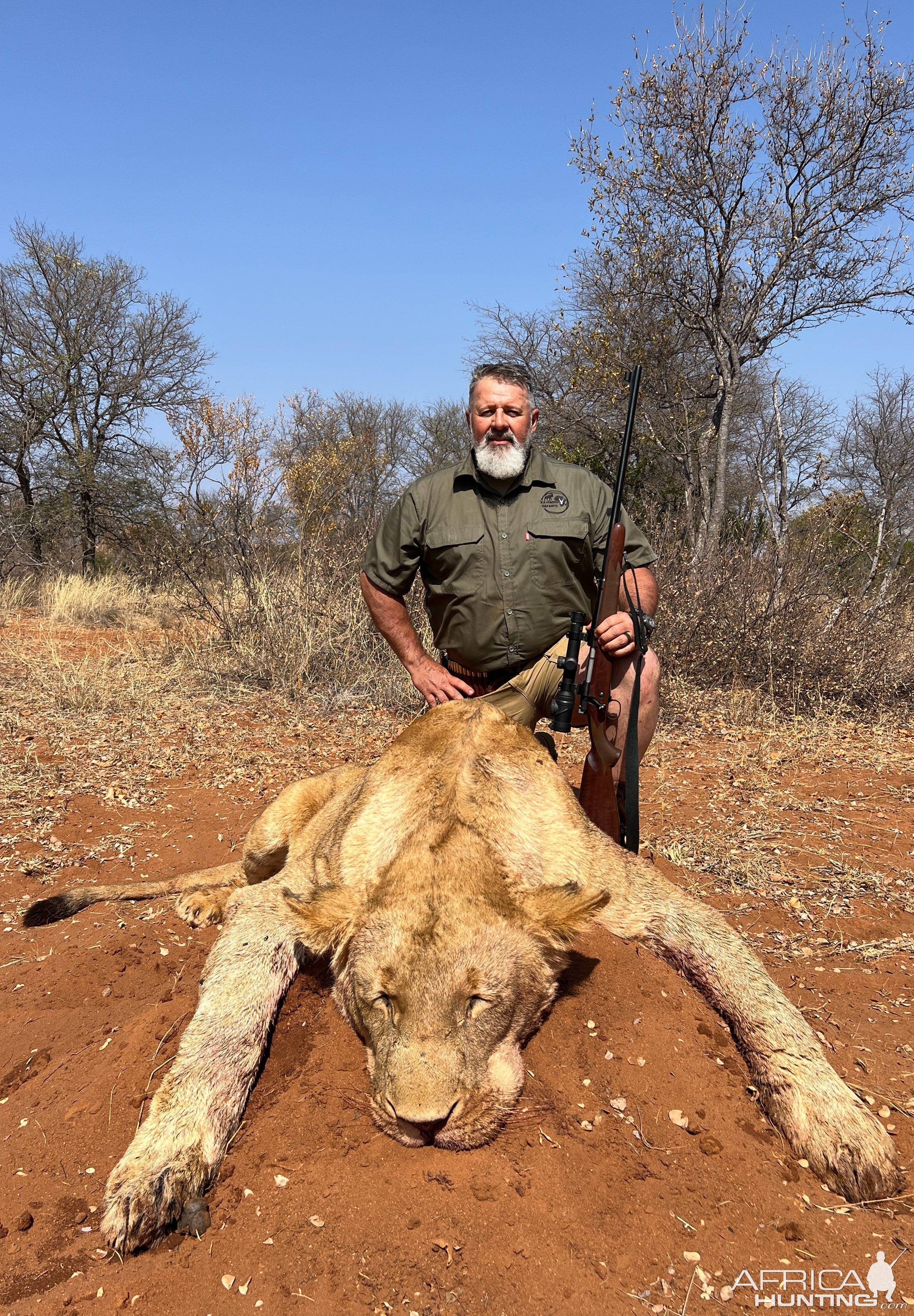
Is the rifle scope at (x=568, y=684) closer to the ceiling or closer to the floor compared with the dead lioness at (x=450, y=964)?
closer to the ceiling

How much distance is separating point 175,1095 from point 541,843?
128 cm

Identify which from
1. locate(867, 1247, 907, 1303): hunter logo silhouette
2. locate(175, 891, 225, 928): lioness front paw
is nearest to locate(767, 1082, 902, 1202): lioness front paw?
locate(867, 1247, 907, 1303): hunter logo silhouette

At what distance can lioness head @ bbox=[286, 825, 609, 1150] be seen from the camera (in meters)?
2.00

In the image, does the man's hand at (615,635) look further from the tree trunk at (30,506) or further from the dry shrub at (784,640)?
the tree trunk at (30,506)

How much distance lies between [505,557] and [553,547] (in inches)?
10.4

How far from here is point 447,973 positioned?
2041mm

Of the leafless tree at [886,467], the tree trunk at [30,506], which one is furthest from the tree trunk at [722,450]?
the tree trunk at [30,506]

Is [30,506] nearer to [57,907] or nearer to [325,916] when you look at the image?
[57,907]

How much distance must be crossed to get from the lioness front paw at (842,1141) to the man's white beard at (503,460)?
10.0 ft

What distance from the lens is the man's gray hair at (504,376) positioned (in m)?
4.43

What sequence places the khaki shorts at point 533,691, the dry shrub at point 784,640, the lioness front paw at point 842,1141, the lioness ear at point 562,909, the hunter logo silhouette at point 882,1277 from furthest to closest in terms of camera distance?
1. the dry shrub at point 784,640
2. the khaki shorts at point 533,691
3. the lioness ear at point 562,909
4. the lioness front paw at point 842,1141
5. the hunter logo silhouette at point 882,1277

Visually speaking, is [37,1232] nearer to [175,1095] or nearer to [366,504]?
[175,1095]

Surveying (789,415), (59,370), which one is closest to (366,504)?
(59,370)

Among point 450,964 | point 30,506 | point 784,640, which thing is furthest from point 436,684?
point 30,506
